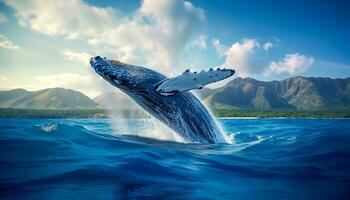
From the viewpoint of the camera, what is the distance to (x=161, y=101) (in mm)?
6523

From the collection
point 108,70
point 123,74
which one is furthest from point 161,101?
point 108,70

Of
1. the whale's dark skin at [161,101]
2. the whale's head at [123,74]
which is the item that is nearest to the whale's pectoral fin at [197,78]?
the whale's dark skin at [161,101]

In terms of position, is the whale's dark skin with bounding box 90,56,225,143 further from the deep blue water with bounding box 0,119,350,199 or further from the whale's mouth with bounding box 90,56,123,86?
the deep blue water with bounding box 0,119,350,199

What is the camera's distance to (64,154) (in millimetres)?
5992

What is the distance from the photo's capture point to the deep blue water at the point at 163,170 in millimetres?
3918

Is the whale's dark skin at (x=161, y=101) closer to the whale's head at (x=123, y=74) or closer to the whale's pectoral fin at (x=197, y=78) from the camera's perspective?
the whale's head at (x=123, y=74)

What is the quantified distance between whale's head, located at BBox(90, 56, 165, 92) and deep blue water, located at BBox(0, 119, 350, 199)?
4.29 ft

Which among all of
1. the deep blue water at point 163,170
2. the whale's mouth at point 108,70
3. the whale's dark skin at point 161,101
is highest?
the whale's mouth at point 108,70

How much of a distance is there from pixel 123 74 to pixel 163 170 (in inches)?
88.9

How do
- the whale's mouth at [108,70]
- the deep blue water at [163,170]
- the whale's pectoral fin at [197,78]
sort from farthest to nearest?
the whale's mouth at [108,70] < the whale's pectoral fin at [197,78] < the deep blue water at [163,170]

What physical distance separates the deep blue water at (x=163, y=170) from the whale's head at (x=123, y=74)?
4.29ft

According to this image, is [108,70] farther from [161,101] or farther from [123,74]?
[161,101]

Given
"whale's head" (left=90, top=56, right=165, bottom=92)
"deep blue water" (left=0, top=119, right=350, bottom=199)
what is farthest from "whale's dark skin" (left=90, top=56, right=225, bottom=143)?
"deep blue water" (left=0, top=119, right=350, bottom=199)

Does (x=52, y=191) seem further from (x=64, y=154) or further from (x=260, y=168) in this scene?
(x=260, y=168)
